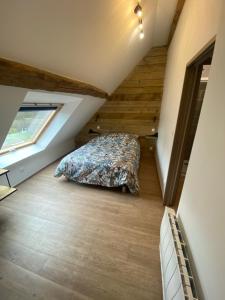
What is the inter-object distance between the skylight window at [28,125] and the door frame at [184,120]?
6.87 ft

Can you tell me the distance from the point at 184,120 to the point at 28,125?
260 centimetres

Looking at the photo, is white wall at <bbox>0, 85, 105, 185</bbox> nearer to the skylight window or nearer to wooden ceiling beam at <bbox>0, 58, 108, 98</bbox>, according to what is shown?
the skylight window

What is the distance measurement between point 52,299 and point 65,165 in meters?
1.80

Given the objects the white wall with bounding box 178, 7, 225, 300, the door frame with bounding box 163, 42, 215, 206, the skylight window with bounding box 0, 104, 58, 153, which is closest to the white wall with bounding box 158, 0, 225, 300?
the white wall with bounding box 178, 7, 225, 300

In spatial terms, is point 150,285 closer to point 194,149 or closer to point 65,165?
point 194,149

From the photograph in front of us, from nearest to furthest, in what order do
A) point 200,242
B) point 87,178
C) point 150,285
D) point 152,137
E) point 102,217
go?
point 200,242 < point 150,285 < point 102,217 < point 87,178 < point 152,137

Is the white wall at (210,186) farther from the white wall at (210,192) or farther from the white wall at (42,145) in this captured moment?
the white wall at (42,145)

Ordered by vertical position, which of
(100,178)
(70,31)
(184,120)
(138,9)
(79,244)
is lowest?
(79,244)

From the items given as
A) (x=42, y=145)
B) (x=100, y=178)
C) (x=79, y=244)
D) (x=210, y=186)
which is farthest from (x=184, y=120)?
(x=42, y=145)

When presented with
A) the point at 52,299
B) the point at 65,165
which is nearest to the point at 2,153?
the point at 65,165

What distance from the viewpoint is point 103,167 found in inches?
100

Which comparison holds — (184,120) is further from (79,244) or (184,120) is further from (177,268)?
(79,244)

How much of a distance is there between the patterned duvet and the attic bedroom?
2cm

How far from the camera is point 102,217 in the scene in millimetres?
1990
